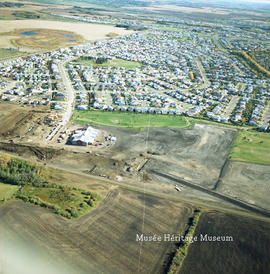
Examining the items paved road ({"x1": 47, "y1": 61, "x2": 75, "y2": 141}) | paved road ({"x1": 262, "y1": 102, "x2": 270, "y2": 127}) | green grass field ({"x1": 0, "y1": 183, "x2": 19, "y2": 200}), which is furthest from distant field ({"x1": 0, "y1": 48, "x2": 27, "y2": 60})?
paved road ({"x1": 262, "y1": 102, "x2": 270, "y2": 127})

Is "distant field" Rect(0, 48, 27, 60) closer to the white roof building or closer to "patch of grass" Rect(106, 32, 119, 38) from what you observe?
"patch of grass" Rect(106, 32, 119, 38)

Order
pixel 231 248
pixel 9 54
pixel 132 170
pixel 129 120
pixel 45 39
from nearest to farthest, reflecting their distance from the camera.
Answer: pixel 231 248 < pixel 132 170 < pixel 129 120 < pixel 9 54 < pixel 45 39

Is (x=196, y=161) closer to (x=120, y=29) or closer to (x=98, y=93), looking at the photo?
(x=98, y=93)

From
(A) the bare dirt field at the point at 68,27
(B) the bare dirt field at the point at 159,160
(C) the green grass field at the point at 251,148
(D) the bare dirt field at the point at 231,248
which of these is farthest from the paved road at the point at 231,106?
(A) the bare dirt field at the point at 68,27

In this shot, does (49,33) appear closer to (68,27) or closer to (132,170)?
(68,27)

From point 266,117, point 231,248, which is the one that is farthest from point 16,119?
point 266,117

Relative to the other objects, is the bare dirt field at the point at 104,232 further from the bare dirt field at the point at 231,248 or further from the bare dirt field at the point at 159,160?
the bare dirt field at the point at 159,160
